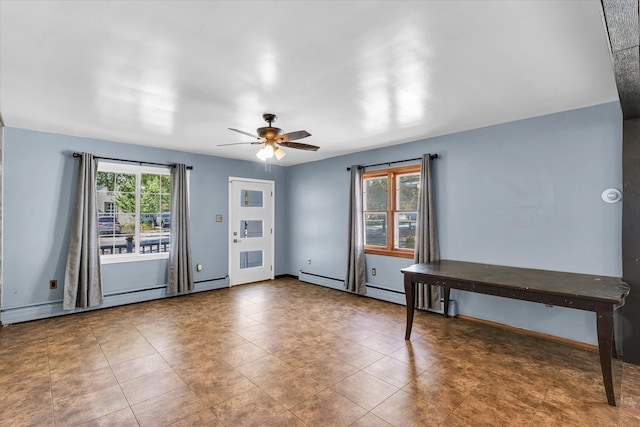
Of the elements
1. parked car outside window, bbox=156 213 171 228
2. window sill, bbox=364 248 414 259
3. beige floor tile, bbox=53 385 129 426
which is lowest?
beige floor tile, bbox=53 385 129 426

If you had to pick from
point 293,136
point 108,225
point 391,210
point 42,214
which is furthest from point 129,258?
point 391,210

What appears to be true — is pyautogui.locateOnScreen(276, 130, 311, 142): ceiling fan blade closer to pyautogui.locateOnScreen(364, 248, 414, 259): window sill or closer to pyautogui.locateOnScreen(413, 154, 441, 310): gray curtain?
pyautogui.locateOnScreen(413, 154, 441, 310): gray curtain

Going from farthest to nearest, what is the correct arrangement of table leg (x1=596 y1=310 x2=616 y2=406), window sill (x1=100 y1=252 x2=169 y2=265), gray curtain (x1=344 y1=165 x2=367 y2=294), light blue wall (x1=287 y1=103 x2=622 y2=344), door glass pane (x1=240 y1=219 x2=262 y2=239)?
door glass pane (x1=240 y1=219 x2=262 y2=239), gray curtain (x1=344 y1=165 x2=367 y2=294), window sill (x1=100 y1=252 x2=169 y2=265), light blue wall (x1=287 y1=103 x2=622 y2=344), table leg (x1=596 y1=310 x2=616 y2=406)

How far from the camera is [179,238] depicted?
5273 mm

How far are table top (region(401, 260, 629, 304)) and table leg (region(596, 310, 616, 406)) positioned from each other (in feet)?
0.48

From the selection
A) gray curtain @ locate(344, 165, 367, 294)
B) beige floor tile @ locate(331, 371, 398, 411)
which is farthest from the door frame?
beige floor tile @ locate(331, 371, 398, 411)

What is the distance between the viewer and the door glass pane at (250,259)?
6371 millimetres

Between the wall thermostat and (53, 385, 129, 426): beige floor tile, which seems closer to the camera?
(53, 385, 129, 426): beige floor tile

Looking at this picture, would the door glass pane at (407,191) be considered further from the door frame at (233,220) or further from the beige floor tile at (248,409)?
the beige floor tile at (248,409)

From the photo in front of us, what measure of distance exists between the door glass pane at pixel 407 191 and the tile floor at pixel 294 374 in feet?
5.62

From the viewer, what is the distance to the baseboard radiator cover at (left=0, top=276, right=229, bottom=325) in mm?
4043

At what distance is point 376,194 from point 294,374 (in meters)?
3.41

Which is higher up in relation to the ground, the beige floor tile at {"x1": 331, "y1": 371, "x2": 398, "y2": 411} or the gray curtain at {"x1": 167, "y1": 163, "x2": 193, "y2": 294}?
the gray curtain at {"x1": 167, "y1": 163, "x2": 193, "y2": 294}

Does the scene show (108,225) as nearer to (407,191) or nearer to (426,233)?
(407,191)
